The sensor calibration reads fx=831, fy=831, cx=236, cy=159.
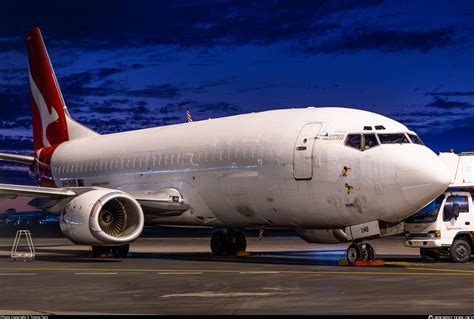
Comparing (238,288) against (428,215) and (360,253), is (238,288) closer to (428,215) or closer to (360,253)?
(360,253)

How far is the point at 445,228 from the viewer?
22375mm

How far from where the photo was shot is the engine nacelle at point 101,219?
23000 mm

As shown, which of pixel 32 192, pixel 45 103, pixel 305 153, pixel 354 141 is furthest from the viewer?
pixel 45 103

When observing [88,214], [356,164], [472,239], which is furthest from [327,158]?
[88,214]

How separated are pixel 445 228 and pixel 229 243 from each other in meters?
7.68

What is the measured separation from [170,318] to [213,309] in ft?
4.01

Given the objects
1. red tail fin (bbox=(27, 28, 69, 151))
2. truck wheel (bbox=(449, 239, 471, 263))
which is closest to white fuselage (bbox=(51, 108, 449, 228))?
truck wheel (bbox=(449, 239, 471, 263))

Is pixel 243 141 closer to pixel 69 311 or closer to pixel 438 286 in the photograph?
pixel 438 286

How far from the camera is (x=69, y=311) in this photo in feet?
38.3

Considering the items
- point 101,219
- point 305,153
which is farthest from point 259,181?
point 101,219

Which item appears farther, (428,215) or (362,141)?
(428,215)

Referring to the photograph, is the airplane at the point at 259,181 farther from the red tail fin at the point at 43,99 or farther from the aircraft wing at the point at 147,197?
the red tail fin at the point at 43,99

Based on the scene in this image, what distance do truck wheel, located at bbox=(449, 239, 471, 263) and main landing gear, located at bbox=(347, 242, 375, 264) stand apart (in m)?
2.76

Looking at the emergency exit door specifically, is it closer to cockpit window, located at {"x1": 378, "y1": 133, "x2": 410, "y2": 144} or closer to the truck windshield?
cockpit window, located at {"x1": 378, "y1": 133, "x2": 410, "y2": 144}
